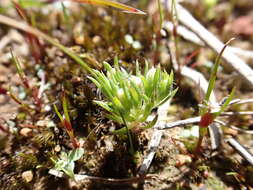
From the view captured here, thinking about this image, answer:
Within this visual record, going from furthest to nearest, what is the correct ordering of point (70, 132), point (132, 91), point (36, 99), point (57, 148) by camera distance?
point (36, 99)
point (57, 148)
point (70, 132)
point (132, 91)

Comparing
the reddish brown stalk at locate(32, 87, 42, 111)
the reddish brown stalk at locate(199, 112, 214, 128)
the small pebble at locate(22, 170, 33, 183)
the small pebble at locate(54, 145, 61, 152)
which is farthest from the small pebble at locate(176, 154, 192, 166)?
the reddish brown stalk at locate(32, 87, 42, 111)

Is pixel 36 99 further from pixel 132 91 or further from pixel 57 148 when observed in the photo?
pixel 132 91

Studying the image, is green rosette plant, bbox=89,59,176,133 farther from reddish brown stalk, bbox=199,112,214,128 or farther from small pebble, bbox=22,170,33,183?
small pebble, bbox=22,170,33,183

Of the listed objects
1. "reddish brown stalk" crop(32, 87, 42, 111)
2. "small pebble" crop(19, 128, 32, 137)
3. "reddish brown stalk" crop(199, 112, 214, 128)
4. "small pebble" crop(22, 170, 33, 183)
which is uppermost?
"reddish brown stalk" crop(32, 87, 42, 111)

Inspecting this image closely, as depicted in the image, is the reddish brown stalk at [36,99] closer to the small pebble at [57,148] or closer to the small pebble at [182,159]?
the small pebble at [57,148]

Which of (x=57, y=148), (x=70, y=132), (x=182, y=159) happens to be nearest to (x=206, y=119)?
(x=182, y=159)

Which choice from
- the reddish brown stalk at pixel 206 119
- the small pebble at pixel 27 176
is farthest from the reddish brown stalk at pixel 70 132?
the reddish brown stalk at pixel 206 119

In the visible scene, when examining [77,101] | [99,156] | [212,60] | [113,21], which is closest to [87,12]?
[113,21]

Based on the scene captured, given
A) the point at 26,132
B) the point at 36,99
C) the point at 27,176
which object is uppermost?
the point at 36,99
